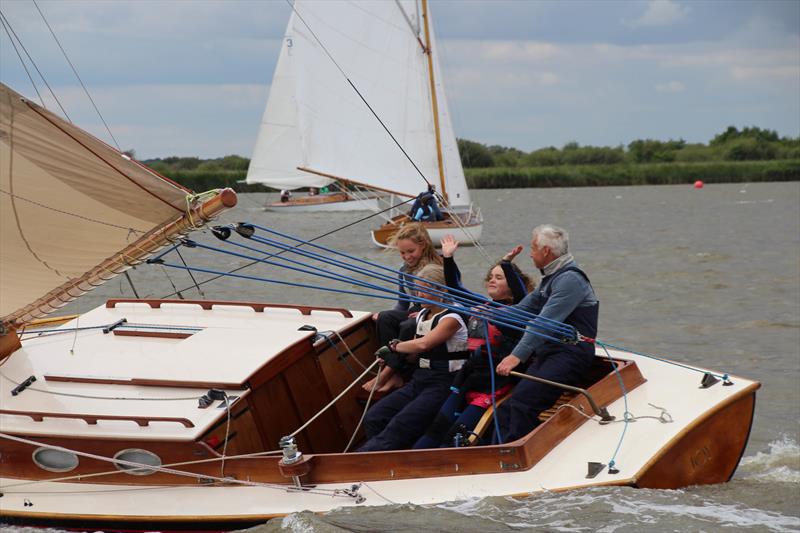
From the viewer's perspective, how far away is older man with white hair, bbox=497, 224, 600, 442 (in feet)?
20.4

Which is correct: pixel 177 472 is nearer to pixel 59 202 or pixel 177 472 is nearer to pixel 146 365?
pixel 146 365

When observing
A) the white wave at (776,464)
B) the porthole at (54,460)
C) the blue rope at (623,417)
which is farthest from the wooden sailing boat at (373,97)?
the porthole at (54,460)

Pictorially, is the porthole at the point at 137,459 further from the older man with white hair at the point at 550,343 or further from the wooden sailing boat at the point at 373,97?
the wooden sailing boat at the point at 373,97

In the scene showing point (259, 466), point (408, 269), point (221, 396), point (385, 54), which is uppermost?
point (385, 54)

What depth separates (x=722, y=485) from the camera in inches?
252

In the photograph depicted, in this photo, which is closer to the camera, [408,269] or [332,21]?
[408,269]

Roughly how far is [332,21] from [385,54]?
165 cm

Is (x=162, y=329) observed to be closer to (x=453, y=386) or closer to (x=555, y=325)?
(x=453, y=386)

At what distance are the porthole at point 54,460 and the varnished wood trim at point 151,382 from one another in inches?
26.4

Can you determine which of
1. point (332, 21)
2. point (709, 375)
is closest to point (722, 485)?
point (709, 375)

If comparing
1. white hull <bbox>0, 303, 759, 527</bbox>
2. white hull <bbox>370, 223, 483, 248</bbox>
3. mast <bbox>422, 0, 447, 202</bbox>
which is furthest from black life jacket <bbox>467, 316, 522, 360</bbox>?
white hull <bbox>370, 223, 483, 248</bbox>

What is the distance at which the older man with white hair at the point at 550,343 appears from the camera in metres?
6.22

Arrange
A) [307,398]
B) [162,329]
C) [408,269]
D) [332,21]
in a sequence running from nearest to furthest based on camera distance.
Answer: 1. [307,398]
2. [408,269]
3. [162,329]
4. [332,21]

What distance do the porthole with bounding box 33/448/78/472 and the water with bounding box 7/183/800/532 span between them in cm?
138
